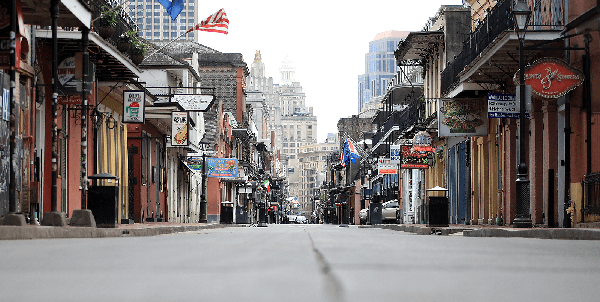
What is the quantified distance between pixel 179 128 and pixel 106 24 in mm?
12968

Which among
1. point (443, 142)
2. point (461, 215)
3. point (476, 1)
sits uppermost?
point (476, 1)

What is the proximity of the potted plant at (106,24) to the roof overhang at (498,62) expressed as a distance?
1038 centimetres

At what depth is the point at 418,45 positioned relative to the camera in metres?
43.3

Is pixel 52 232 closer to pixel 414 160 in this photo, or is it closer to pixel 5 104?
pixel 5 104

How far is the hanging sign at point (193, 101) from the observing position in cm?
3584

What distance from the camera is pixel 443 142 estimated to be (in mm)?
42594

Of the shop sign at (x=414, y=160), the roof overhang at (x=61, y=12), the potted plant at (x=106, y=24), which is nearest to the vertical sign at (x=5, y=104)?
the roof overhang at (x=61, y=12)

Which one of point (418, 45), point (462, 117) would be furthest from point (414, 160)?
point (462, 117)

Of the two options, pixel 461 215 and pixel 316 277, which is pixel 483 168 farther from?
pixel 316 277

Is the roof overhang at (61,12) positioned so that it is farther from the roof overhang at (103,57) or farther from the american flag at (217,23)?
the american flag at (217,23)

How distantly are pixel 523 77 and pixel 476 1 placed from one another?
14.9m

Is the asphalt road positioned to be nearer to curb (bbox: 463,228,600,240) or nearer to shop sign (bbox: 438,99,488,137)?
curb (bbox: 463,228,600,240)

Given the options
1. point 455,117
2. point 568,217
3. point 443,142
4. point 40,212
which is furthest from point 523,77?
point 443,142

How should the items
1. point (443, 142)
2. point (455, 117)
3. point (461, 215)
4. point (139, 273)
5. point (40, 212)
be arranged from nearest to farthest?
point (139, 273), point (40, 212), point (455, 117), point (461, 215), point (443, 142)
